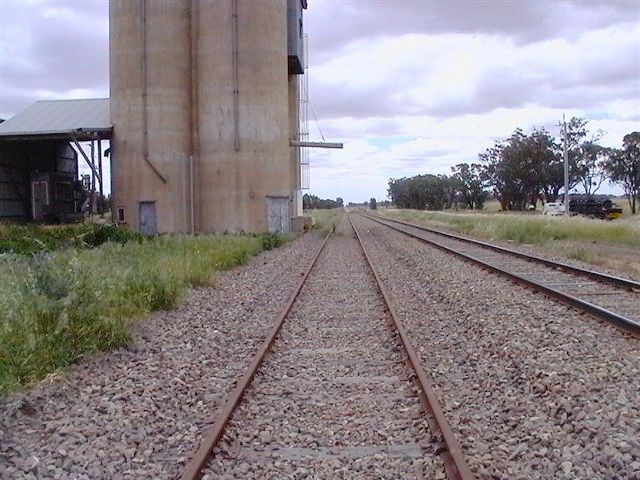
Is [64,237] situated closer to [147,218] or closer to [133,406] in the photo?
[147,218]

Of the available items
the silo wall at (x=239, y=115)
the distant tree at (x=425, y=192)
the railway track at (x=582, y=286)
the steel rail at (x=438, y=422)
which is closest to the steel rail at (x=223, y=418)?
the steel rail at (x=438, y=422)

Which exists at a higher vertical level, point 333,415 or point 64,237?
point 64,237

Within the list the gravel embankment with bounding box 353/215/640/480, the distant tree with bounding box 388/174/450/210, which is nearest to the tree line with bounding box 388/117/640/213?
the distant tree with bounding box 388/174/450/210

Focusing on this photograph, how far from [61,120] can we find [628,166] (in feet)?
205

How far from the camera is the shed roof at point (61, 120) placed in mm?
40031

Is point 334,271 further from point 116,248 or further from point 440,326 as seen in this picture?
point 440,326

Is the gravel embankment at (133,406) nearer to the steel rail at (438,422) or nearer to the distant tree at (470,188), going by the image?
the steel rail at (438,422)

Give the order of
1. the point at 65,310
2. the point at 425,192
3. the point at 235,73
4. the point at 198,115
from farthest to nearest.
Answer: the point at 425,192
the point at 198,115
the point at 235,73
the point at 65,310

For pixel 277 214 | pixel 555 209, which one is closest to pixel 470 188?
pixel 555 209

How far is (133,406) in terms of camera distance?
7.01 metres

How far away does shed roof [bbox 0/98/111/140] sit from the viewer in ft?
131

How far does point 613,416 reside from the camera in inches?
235

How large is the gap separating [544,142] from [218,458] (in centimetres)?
8648

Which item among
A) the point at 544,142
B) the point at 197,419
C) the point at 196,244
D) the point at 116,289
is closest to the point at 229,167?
the point at 196,244
